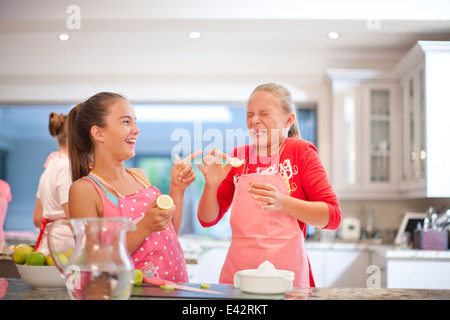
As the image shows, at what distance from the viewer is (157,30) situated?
3705mm

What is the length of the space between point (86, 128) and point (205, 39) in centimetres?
285

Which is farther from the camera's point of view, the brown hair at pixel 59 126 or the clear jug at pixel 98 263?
the brown hair at pixel 59 126

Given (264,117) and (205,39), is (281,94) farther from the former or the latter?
(205,39)

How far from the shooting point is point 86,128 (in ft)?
5.02

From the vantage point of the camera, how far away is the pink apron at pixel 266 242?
1.53m

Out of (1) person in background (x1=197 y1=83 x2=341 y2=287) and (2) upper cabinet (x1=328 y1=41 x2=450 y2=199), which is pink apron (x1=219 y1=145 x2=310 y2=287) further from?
(2) upper cabinet (x1=328 y1=41 x2=450 y2=199)

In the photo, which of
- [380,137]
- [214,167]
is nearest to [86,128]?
[214,167]

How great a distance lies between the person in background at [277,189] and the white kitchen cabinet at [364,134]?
2819 mm

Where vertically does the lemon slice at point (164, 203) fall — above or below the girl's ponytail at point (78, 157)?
below

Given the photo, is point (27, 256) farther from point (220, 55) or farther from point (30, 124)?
point (30, 124)

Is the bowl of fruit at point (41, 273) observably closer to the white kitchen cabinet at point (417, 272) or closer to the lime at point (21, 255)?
the lime at point (21, 255)

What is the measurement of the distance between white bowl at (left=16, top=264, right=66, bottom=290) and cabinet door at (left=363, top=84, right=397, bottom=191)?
3537 mm

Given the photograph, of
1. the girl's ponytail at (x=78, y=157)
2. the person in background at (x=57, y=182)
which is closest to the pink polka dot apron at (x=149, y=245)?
the girl's ponytail at (x=78, y=157)
